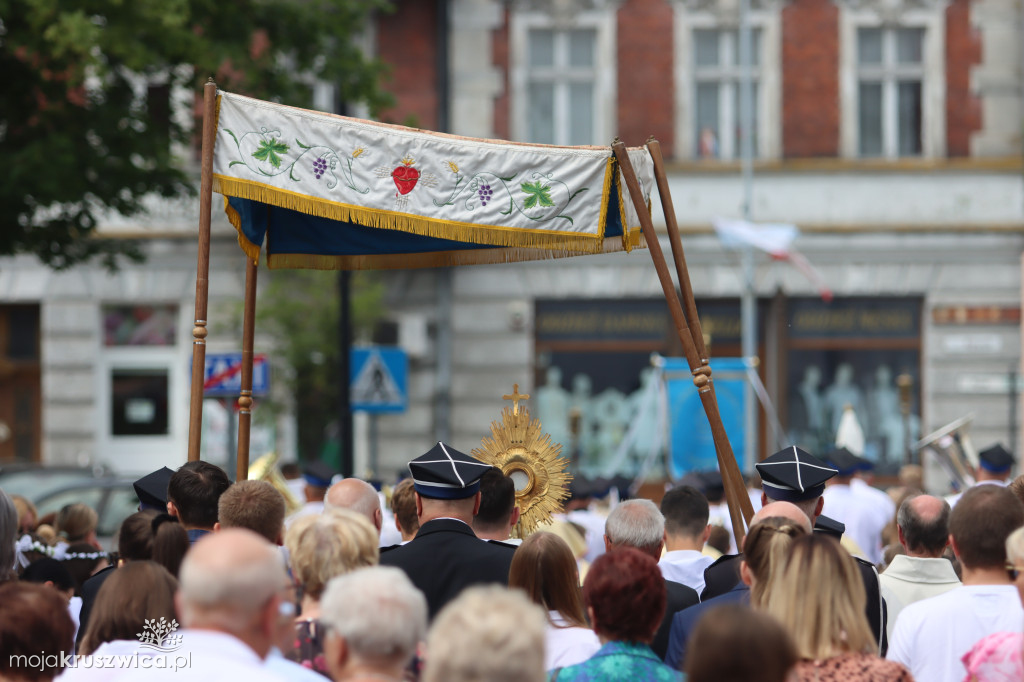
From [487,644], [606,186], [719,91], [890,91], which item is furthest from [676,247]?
[890,91]

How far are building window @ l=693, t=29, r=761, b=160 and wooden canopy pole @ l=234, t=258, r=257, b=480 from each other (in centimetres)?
1401

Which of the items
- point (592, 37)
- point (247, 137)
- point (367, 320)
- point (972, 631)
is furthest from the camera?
point (592, 37)

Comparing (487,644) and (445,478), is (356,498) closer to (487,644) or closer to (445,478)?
(445,478)

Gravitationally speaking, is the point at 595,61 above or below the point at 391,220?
above

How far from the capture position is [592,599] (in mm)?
4078

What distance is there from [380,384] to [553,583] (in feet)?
30.2

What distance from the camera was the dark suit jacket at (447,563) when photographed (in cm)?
526

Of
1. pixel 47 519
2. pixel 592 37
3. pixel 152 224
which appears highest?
pixel 592 37

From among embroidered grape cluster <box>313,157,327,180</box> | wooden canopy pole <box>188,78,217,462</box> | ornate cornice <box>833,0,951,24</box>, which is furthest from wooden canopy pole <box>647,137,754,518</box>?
ornate cornice <box>833,0,951,24</box>

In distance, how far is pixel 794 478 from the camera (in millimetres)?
5961

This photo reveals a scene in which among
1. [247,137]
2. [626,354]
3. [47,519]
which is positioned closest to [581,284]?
[626,354]

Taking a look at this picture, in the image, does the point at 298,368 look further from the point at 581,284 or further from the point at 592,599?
the point at 592,599

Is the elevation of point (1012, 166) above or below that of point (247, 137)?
above

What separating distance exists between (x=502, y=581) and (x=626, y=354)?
15.3 metres
